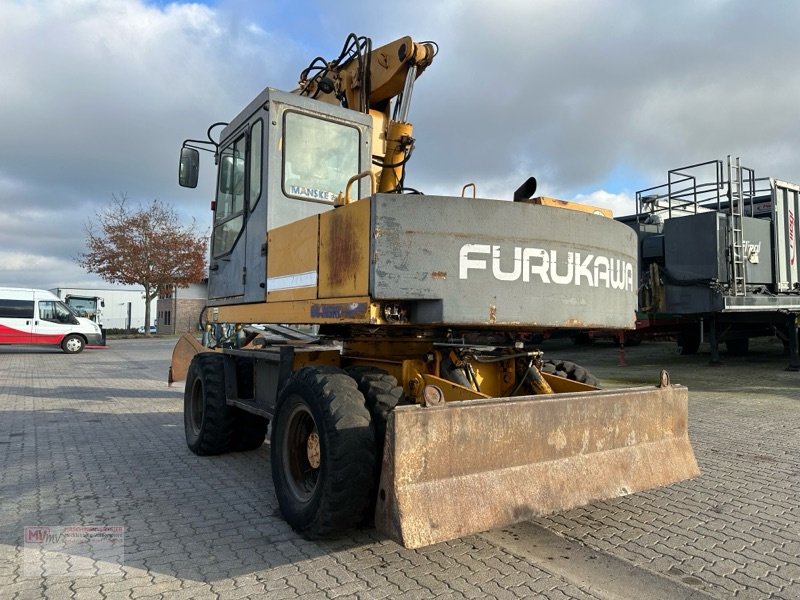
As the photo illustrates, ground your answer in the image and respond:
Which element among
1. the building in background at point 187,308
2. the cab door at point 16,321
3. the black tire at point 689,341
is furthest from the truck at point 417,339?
the building in background at point 187,308

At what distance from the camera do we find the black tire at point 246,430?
19.8ft

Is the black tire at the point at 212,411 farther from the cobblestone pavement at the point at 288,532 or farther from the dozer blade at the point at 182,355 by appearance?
the dozer blade at the point at 182,355

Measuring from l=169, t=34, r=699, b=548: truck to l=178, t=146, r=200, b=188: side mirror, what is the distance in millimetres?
529

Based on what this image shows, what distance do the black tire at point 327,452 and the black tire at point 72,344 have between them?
75.2 feet

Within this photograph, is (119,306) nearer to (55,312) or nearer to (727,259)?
(55,312)

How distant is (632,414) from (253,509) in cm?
292

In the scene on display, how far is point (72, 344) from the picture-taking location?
2338 centimetres

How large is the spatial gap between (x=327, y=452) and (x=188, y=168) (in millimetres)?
3749

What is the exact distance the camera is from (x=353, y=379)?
373 cm

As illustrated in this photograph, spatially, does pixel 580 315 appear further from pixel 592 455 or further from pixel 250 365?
pixel 250 365

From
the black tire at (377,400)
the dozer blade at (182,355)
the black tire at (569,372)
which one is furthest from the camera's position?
the dozer blade at (182,355)

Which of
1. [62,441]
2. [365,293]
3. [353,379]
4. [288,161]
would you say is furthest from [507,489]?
[62,441]

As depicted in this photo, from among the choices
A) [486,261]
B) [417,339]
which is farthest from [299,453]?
[486,261]

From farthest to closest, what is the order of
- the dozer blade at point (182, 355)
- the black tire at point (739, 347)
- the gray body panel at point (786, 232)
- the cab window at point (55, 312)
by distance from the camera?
the cab window at point (55, 312) < the black tire at point (739, 347) < the gray body panel at point (786, 232) < the dozer blade at point (182, 355)
